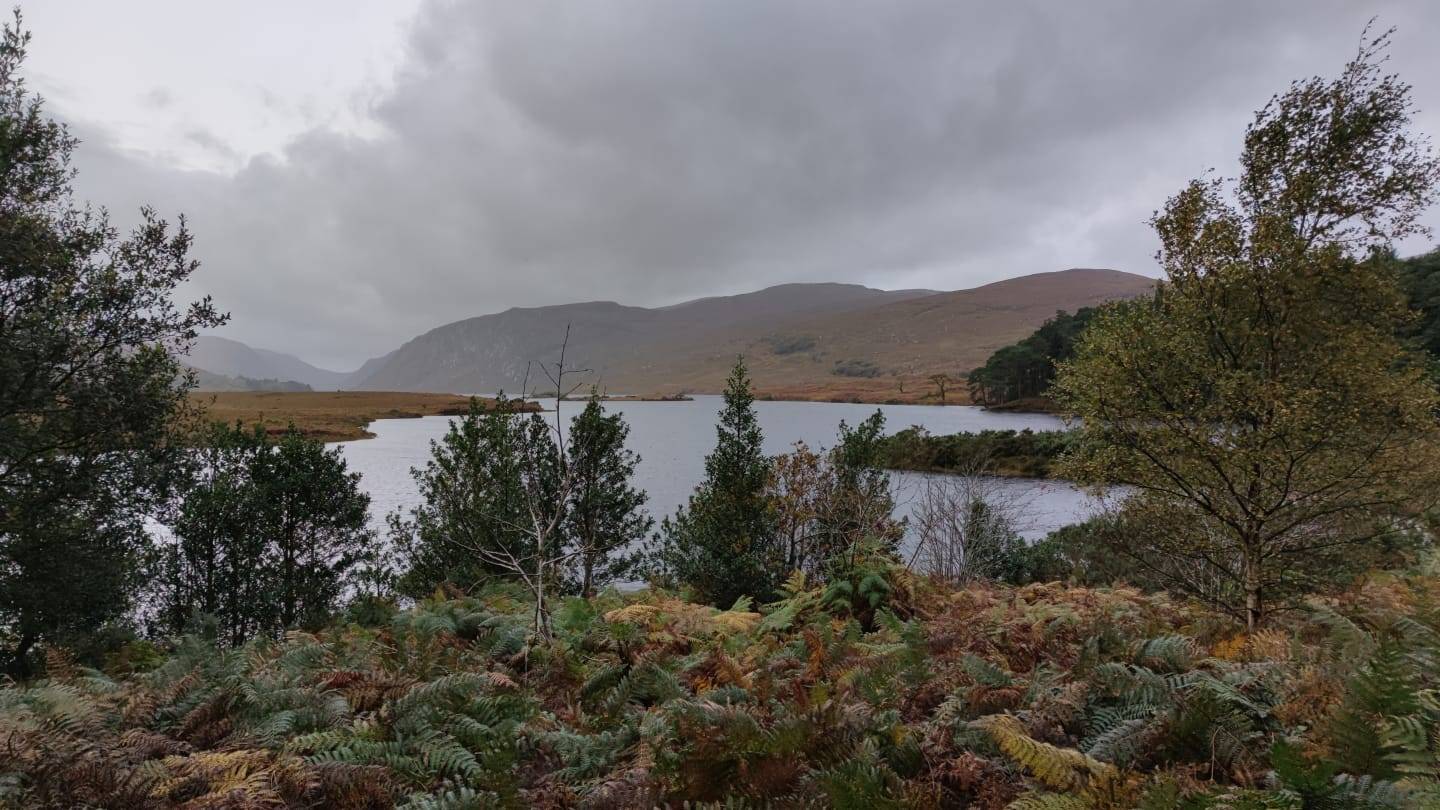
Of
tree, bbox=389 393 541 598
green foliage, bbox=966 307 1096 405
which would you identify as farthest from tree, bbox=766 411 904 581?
green foliage, bbox=966 307 1096 405

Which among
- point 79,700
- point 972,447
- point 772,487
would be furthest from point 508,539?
point 972,447

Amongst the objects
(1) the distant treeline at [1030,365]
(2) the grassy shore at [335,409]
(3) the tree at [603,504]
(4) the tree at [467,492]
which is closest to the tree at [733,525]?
(3) the tree at [603,504]

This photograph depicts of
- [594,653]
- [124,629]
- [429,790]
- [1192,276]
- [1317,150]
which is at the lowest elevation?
[124,629]

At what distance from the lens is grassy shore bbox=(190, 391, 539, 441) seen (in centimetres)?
7812

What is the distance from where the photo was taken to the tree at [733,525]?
752 inches

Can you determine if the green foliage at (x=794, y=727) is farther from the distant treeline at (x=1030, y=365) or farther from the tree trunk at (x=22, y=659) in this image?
the distant treeline at (x=1030, y=365)

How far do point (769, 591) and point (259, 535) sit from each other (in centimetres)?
1526

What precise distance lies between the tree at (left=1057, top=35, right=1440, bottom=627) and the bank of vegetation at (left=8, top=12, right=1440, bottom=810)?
0.22ft

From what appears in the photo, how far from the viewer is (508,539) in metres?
19.7

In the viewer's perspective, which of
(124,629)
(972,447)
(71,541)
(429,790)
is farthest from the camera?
(972,447)

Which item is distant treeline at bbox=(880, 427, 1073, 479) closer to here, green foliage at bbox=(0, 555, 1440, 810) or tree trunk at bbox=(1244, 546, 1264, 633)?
tree trunk at bbox=(1244, 546, 1264, 633)

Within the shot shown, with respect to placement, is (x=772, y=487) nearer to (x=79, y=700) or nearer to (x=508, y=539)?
(x=508, y=539)

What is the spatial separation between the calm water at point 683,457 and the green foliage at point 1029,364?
555 centimetres

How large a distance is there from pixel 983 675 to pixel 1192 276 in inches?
404
